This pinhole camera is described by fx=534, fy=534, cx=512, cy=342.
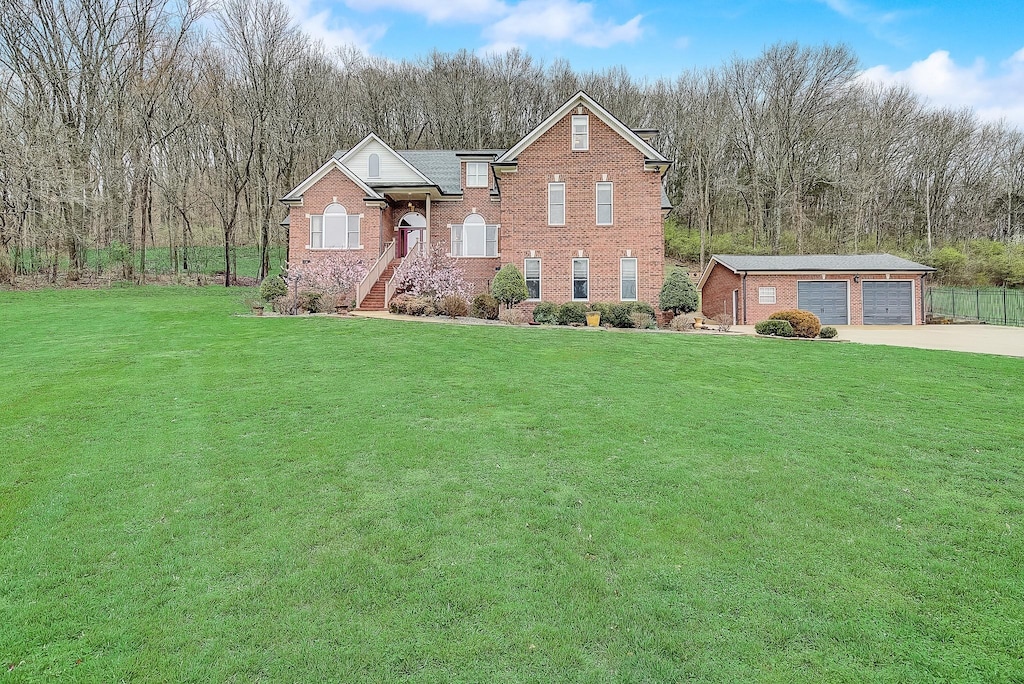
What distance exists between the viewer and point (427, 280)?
23.9 m

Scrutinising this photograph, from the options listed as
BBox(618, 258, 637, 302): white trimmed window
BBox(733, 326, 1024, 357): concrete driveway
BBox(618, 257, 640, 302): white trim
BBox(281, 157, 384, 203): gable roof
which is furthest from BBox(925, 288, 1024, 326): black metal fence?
BBox(281, 157, 384, 203): gable roof

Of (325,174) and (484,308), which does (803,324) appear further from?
(325,174)

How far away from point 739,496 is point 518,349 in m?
8.68

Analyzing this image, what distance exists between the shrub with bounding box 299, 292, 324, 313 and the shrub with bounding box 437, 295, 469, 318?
180 inches

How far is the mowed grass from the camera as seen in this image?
3156 millimetres

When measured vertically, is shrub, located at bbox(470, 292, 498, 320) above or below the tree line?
below

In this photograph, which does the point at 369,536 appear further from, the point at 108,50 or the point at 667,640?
the point at 108,50

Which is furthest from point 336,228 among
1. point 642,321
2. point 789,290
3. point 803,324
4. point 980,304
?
point 980,304

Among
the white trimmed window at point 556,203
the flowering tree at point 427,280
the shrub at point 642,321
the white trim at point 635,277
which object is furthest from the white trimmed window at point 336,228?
the shrub at point 642,321

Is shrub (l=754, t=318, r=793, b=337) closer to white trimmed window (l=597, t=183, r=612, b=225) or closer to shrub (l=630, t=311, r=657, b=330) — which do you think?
shrub (l=630, t=311, r=657, b=330)

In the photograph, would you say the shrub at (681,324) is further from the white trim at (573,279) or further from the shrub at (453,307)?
the shrub at (453,307)

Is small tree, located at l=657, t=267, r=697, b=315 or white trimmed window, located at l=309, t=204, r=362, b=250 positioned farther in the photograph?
white trimmed window, located at l=309, t=204, r=362, b=250

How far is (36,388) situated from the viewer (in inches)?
351

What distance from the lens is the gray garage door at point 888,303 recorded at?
84.8 feet
